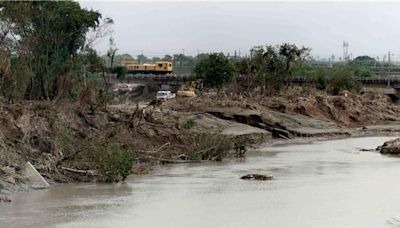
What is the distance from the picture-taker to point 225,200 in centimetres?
2117

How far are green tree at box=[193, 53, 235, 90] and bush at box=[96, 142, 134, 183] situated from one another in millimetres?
Answer: 33232

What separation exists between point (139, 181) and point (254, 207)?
622 cm

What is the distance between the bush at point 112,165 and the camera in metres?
24.0

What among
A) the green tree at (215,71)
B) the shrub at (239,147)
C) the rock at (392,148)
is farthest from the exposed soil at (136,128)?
the rock at (392,148)

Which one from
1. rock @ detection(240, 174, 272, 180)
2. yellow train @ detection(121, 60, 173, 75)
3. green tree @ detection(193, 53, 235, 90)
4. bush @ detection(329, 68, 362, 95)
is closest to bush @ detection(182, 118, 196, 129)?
rock @ detection(240, 174, 272, 180)

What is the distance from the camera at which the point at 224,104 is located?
45750 mm

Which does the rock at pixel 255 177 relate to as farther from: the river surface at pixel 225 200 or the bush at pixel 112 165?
the bush at pixel 112 165

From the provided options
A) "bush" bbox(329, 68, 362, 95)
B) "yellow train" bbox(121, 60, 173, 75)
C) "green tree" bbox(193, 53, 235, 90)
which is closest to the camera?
"green tree" bbox(193, 53, 235, 90)

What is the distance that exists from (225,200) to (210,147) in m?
10.1

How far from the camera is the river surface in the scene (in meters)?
18.0

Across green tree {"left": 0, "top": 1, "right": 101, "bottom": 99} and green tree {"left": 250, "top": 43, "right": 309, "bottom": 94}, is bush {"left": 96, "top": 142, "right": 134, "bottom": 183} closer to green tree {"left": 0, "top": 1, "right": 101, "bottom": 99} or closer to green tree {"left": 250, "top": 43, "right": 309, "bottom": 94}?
green tree {"left": 0, "top": 1, "right": 101, "bottom": 99}

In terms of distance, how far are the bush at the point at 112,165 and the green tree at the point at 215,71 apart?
3323cm

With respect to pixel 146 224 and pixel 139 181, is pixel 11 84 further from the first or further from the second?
pixel 146 224

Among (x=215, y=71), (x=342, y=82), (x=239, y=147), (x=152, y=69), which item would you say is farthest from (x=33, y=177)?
(x=152, y=69)
